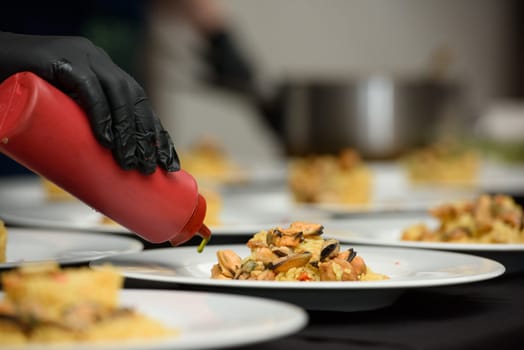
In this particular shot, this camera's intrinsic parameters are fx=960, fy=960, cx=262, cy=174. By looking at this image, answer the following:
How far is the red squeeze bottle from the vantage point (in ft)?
3.05

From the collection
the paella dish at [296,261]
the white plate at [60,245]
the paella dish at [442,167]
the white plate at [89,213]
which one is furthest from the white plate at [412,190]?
the paella dish at [296,261]

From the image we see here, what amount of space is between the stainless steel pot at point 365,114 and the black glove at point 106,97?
2.36 meters

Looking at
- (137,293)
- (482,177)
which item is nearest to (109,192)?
(137,293)

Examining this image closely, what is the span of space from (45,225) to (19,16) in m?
2.44

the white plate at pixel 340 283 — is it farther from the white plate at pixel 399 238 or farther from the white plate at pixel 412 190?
the white plate at pixel 412 190

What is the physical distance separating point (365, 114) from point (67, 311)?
2.75 metres

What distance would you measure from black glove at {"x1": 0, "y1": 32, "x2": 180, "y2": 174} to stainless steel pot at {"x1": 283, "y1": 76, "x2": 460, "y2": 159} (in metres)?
2.36

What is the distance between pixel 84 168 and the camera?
997mm

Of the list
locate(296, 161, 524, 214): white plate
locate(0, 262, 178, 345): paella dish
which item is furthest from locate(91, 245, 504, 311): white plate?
locate(296, 161, 524, 214): white plate

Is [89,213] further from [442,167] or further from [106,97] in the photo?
[442,167]

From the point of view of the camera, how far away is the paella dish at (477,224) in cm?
139

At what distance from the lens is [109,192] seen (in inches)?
40.6

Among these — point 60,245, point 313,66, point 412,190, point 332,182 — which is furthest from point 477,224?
point 313,66

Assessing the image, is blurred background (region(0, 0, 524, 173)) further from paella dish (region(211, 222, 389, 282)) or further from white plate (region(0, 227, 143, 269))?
paella dish (region(211, 222, 389, 282))
